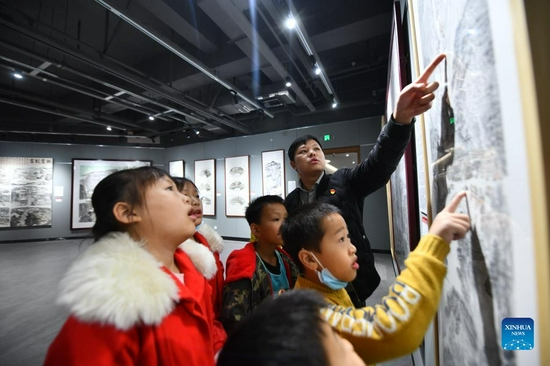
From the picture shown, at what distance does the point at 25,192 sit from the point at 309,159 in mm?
10123

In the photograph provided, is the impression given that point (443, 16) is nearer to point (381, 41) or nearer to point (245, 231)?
point (381, 41)

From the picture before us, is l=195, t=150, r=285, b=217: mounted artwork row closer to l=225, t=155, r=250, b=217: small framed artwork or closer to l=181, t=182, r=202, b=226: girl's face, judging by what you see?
l=225, t=155, r=250, b=217: small framed artwork

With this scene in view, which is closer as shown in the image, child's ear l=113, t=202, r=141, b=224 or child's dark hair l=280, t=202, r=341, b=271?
child's ear l=113, t=202, r=141, b=224

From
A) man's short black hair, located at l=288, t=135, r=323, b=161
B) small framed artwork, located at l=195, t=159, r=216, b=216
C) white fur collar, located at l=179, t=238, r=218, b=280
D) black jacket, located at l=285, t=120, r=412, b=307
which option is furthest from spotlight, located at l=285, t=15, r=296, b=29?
small framed artwork, located at l=195, t=159, r=216, b=216

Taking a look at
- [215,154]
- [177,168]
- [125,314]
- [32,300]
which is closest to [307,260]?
[125,314]

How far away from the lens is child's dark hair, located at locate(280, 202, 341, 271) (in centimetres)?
97

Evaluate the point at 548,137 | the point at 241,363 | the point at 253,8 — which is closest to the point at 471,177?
the point at 548,137

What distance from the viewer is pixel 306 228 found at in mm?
997

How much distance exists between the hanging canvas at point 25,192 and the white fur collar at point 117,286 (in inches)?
380

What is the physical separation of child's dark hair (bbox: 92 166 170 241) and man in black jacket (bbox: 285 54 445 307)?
0.94 m

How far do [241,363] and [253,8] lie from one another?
3442 mm

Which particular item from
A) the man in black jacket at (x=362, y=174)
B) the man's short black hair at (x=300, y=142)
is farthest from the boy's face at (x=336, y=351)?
the man's short black hair at (x=300, y=142)

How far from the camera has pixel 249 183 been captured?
691 centimetres

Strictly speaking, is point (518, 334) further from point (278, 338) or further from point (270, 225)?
point (270, 225)
